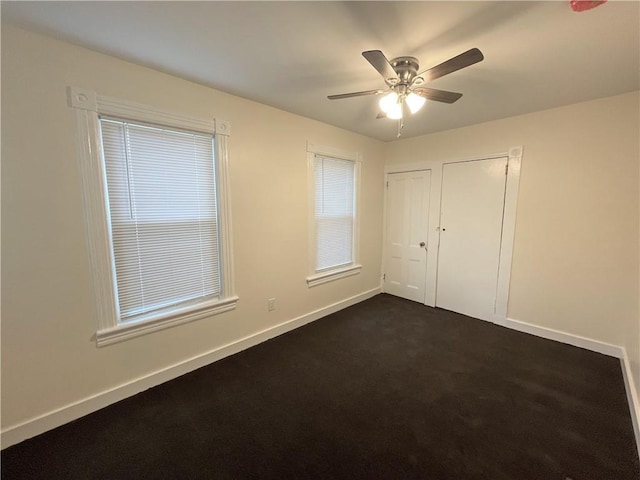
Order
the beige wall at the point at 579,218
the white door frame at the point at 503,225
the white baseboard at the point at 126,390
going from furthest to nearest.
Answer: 1. the white door frame at the point at 503,225
2. the beige wall at the point at 579,218
3. the white baseboard at the point at 126,390

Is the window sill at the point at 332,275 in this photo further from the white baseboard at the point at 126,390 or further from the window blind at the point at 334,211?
the white baseboard at the point at 126,390

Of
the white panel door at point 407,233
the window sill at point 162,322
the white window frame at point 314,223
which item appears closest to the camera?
the window sill at point 162,322

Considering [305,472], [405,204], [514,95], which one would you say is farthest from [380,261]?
[305,472]

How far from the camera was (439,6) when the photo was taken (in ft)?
4.22

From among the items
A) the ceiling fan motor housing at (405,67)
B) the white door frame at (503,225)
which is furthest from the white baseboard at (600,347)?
the ceiling fan motor housing at (405,67)

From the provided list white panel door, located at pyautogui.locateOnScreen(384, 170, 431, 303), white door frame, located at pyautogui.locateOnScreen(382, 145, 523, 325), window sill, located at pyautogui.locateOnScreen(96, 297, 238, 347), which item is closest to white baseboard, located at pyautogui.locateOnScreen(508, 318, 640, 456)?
white door frame, located at pyautogui.locateOnScreen(382, 145, 523, 325)

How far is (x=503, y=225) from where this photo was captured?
9.88 ft

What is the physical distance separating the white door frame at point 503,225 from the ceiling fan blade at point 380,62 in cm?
203

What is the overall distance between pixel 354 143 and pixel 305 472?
3.30m

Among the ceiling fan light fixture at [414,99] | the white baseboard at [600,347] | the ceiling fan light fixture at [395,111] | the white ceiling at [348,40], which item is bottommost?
the white baseboard at [600,347]

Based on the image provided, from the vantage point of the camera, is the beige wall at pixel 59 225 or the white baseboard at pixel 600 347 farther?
the white baseboard at pixel 600 347

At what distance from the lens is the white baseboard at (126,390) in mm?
1596

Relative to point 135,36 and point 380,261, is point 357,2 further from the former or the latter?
point 380,261

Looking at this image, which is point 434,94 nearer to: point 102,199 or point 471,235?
point 471,235
